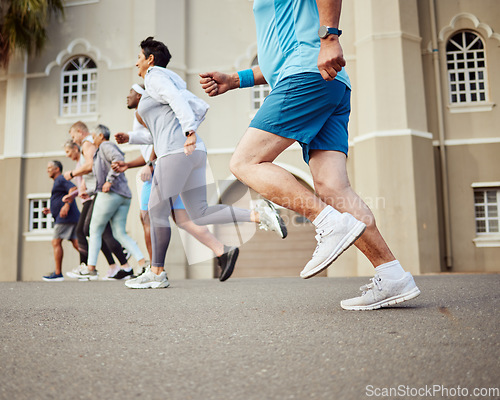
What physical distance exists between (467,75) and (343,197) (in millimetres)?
13091

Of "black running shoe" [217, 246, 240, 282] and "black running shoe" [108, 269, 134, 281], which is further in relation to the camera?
"black running shoe" [108, 269, 134, 281]

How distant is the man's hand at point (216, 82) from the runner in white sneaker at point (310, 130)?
0.30 meters

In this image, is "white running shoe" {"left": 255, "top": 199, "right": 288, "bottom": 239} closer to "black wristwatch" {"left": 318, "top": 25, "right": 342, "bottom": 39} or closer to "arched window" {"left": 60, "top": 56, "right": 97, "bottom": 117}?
"black wristwatch" {"left": 318, "top": 25, "right": 342, "bottom": 39}

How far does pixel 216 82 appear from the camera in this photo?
3.10 meters

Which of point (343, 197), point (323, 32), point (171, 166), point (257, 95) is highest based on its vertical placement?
point (257, 95)

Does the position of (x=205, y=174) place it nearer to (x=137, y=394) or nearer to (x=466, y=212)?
(x=137, y=394)

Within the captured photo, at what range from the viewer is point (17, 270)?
15.0 metres

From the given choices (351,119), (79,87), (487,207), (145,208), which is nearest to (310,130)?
(145,208)

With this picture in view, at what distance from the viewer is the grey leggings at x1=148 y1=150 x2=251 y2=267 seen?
491 centimetres

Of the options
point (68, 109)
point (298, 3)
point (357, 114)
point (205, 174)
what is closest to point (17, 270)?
point (68, 109)

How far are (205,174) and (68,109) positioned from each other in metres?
11.7

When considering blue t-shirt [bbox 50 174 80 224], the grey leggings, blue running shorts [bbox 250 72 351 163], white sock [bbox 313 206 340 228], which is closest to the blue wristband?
blue running shorts [bbox 250 72 351 163]

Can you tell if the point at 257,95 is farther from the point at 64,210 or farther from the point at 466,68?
the point at 64,210

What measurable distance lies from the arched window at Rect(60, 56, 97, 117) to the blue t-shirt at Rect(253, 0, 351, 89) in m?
13.4
